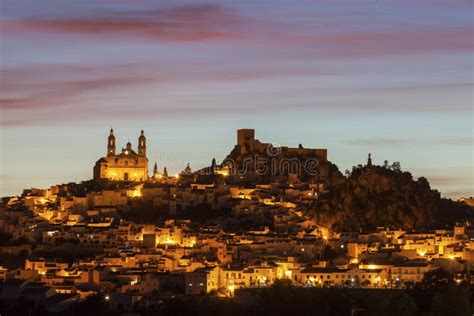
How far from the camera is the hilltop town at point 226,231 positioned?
2948 inches

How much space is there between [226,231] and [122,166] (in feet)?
65.2

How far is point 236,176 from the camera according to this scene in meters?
108

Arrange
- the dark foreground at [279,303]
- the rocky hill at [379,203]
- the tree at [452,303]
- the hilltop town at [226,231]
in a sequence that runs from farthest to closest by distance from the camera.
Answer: the rocky hill at [379,203] < the hilltop town at [226,231] < the dark foreground at [279,303] < the tree at [452,303]

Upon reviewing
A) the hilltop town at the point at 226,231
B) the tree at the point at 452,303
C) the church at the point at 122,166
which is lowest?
the tree at the point at 452,303

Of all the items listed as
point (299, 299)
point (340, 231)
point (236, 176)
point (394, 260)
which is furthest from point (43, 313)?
point (236, 176)

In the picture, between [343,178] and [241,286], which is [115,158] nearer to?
[343,178]

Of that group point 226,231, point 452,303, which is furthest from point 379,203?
point 452,303

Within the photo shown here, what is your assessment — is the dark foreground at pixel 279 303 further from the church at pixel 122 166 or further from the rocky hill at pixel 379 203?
the church at pixel 122 166

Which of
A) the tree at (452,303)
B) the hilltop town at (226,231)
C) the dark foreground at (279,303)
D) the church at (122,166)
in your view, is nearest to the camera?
the tree at (452,303)

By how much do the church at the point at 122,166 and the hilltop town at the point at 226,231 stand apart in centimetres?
9

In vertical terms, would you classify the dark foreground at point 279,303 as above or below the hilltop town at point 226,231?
below

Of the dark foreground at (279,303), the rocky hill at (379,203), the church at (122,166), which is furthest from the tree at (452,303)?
the church at (122,166)

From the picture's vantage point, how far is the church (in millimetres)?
108500

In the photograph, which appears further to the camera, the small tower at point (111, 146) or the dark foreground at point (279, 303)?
the small tower at point (111, 146)
